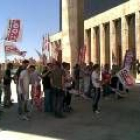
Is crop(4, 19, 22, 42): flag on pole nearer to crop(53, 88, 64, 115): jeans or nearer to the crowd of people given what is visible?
the crowd of people

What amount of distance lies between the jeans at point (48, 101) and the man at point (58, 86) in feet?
2.36

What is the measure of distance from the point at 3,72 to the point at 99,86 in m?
4.04

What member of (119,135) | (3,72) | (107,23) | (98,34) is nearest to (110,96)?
(3,72)

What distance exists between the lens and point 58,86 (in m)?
17.2

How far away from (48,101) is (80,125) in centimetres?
297

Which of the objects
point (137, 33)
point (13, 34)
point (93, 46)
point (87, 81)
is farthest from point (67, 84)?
point (93, 46)

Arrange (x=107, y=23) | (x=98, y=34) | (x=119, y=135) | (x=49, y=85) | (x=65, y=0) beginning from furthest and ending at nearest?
(x=98, y=34), (x=107, y=23), (x=65, y=0), (x=49, y=85), (x=119, y=135)

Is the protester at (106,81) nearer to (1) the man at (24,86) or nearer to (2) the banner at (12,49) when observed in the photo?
(1) the man at (24,86)

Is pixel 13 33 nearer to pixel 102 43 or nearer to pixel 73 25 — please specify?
pixel 73 25

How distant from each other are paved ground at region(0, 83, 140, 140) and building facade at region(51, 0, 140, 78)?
30.7 meters

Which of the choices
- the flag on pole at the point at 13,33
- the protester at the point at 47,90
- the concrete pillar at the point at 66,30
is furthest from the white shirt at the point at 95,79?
the concrete pillar at the point at 66,30

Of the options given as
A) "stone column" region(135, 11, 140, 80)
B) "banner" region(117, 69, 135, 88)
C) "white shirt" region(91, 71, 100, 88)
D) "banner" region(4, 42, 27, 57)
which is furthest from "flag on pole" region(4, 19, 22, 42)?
"stone column" region(135, 11, 140, 80)

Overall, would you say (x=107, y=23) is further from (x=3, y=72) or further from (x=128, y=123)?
(x=128, y=123)

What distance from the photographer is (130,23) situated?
178 ft
